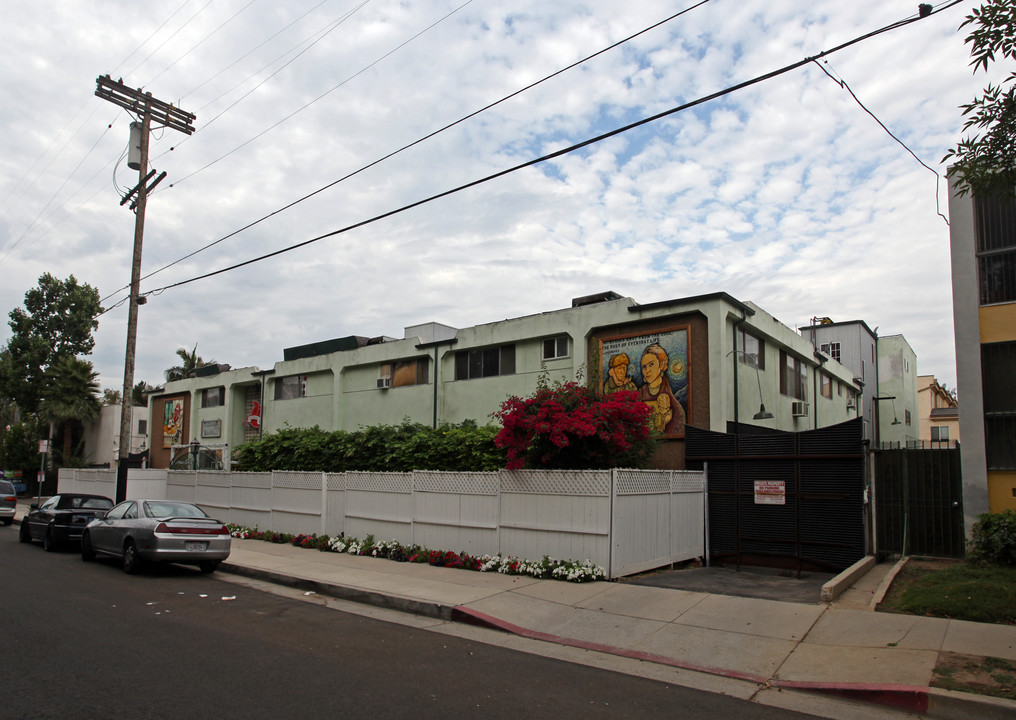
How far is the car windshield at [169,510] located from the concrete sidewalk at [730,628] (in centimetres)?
259

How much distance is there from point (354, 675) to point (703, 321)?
46.6 feet

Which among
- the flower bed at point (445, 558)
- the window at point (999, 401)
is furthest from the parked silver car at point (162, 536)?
the window at point (999, 401)

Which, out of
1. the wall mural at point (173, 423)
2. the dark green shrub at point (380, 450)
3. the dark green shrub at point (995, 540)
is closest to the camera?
the dark green shrub at point (995, 540)

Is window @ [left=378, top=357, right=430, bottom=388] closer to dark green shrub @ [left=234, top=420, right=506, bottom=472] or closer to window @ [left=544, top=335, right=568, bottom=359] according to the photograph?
window @ [left=544, top=335, right=568, bottom=359]

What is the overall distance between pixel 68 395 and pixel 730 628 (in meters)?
47.7

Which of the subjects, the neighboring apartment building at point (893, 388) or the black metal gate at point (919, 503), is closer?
the black metal gate at point (919, 503)

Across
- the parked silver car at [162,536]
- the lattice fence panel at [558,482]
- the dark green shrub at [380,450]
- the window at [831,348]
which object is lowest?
the parked silver car at [162,536]

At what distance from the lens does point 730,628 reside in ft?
28.3

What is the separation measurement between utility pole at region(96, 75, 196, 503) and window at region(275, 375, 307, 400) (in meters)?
11.3

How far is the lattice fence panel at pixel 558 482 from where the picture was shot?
39.1 feet

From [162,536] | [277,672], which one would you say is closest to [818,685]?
[277,672]

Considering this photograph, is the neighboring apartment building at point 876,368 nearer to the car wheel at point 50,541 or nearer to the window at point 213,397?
the window at point 213,397

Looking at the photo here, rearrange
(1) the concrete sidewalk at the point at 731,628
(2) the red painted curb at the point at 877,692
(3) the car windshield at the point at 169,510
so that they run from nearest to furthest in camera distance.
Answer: (2) the red painted curb at the point at 877,692 → (1) the concrete sidewalk at the point at 731,628 → (3) the car windshield at the point at 169,510

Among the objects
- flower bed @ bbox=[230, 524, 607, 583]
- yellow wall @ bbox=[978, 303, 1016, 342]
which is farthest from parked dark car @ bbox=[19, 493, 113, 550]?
yellow wall @ bbox=[978, 303, 1016, 342]
